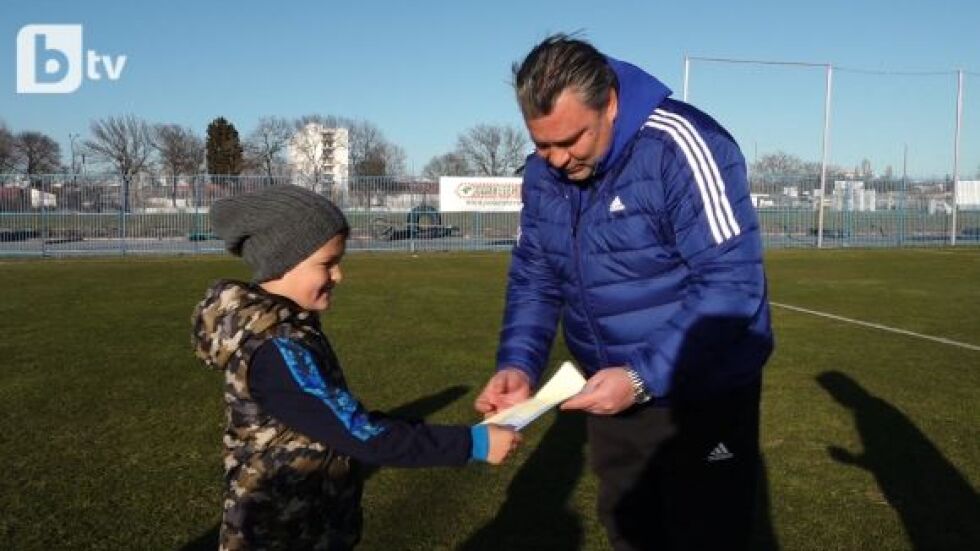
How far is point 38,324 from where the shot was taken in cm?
1192

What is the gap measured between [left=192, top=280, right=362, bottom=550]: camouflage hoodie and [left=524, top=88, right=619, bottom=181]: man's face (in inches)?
32.2

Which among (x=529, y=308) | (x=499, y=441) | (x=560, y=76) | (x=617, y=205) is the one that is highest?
(x=560, y=76)

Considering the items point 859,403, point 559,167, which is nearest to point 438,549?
point 559,167

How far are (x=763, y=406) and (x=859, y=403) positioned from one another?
80 centimetres

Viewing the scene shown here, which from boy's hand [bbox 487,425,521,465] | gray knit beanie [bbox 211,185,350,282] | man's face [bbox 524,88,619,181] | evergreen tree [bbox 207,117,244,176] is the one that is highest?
evergreen tree [bbox 207,117,244,176]

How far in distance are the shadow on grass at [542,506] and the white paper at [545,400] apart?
6.50 feet

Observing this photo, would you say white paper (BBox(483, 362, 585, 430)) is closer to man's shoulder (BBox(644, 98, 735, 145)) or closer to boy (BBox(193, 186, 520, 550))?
boy (BBox(193, 186, 520, 550))

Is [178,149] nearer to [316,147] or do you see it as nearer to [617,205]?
[316,147]

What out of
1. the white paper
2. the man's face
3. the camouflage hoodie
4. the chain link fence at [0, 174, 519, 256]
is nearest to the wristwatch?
the white paper

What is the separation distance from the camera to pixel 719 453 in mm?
2633

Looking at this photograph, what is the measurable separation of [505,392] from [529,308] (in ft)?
1.13

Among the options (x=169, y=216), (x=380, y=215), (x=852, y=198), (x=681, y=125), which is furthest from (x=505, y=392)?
(x=852, y=198)

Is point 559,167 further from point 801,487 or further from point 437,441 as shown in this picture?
point 801,487

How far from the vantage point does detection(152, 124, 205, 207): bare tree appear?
6562cm
